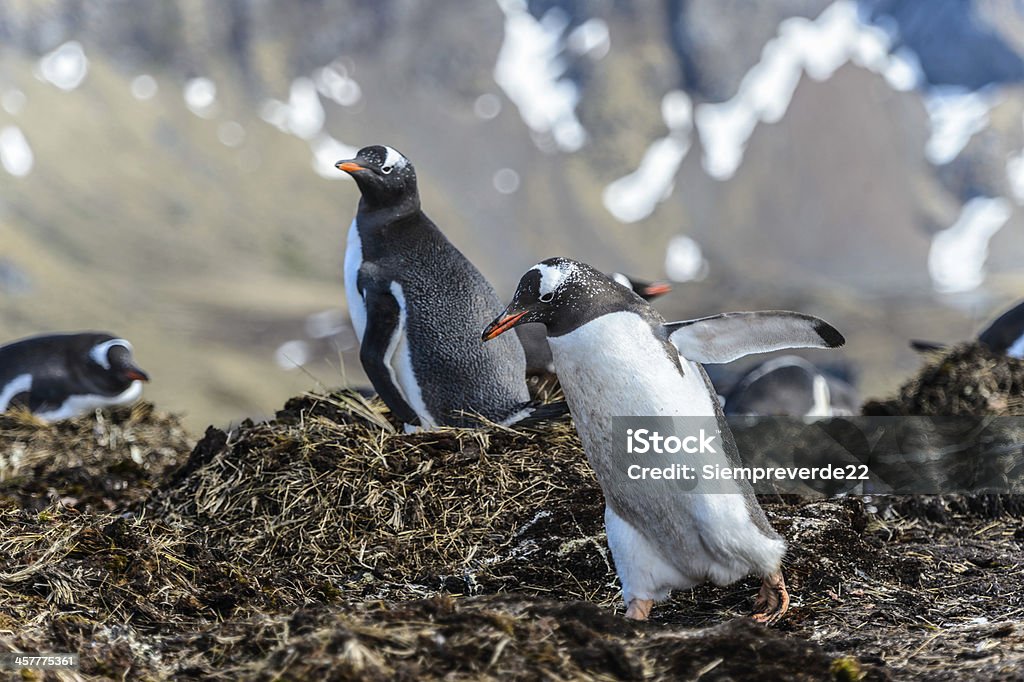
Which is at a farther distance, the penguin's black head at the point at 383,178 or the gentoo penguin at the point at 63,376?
the gentoo penguin at the point at 63,376

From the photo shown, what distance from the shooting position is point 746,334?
3.69 m

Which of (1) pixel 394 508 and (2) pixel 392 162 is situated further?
(2) pixel 392 162

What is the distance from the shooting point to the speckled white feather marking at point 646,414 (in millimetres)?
3553

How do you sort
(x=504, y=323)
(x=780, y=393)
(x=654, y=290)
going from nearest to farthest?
1. (x=504, y=323)
2. (x=654, y=290)
3. (x=780, y=393)

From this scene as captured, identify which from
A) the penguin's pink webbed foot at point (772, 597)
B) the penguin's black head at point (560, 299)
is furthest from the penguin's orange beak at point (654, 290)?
the penguin's pink webbed foot at point (772, 597)

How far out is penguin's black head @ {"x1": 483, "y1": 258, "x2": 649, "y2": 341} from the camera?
11.9ft

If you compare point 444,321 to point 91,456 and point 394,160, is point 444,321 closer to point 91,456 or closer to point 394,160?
point 394,160

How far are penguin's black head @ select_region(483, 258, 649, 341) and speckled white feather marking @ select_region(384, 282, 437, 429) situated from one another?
2203 millimetres

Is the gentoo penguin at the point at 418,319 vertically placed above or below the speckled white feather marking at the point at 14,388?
below

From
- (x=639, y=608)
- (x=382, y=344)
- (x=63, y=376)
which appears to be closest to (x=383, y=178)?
(x=382, y=344)

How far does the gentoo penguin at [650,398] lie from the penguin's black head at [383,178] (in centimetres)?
242

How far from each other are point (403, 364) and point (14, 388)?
5.27 meters

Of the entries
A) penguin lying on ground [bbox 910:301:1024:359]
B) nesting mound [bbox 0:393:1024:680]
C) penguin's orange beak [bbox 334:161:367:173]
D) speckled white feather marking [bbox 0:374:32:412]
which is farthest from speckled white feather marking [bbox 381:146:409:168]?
speckled white feather marking [bbox 0:374:32:412]

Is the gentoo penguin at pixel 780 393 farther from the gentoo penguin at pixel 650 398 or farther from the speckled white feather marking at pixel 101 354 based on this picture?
the gentoo penguin at pixel 650 398
